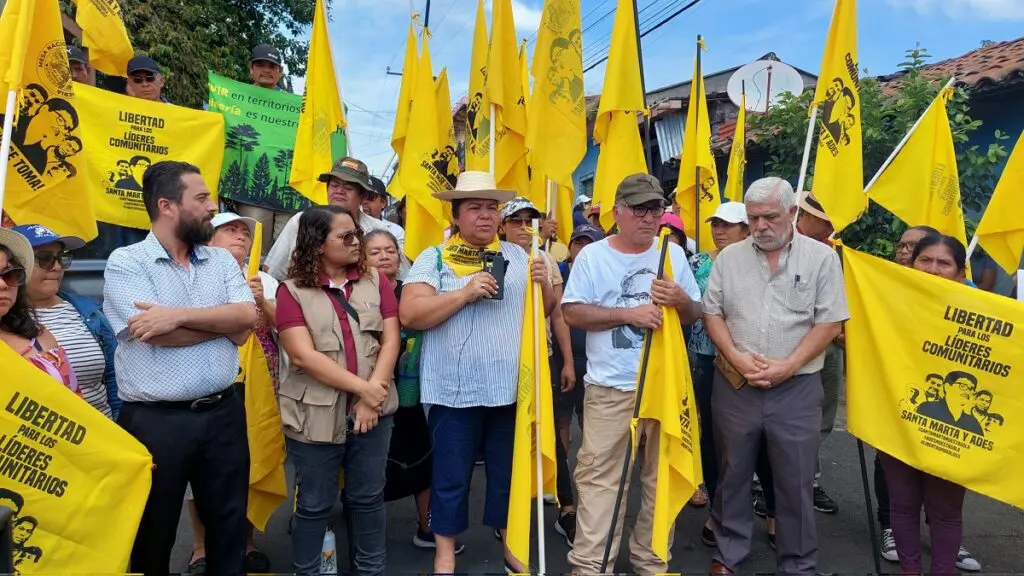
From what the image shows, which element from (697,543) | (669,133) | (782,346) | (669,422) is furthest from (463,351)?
(669,133)

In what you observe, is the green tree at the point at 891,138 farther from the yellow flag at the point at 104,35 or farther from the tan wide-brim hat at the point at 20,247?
the tan wide-brim hat at the point at 20,247

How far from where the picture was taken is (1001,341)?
3.32m

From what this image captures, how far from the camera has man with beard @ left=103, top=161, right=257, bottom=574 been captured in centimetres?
274

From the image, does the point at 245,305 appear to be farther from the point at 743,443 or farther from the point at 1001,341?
the point at 1001,341

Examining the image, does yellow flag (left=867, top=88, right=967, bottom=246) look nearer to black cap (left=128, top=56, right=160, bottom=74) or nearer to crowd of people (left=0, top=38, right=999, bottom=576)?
crowd of people (left=0, top=38, right=999, bottom=576)

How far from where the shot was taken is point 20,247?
99.9 inches

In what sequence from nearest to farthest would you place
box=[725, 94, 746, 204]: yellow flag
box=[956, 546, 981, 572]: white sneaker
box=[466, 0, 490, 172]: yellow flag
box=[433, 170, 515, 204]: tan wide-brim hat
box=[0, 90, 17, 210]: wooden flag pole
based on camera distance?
box=[0, 90, 17, 210]: wooden flag pole < box=[433, 170, 515, 204]: tan wide-brim hat < box=[956, 546, 981, 572]: white sneaker < box=[466, 0, 490, 172]: yellow flag < box=[725, 94, 746, 204]: yellow flag

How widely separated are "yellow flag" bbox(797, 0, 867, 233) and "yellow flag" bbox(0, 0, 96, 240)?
165 inches

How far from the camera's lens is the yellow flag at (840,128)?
4254 millimetres

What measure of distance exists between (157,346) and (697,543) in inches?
130

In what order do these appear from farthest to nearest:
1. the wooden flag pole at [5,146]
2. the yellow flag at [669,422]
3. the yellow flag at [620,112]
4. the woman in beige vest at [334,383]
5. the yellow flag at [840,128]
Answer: the yellow flag at [840,128] < the yellow flag at [620,112] < the yellow flag at [669,422] < the woman in beige vest at [334,383] < the wooden flag pole at [5,146]

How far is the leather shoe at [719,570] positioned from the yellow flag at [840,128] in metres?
2.15

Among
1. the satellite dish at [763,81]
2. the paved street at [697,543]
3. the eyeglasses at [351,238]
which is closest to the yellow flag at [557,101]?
the eyeglasses at [351,238]

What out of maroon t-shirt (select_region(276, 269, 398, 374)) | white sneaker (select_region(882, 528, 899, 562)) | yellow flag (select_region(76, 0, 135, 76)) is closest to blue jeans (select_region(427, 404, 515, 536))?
maroon t-shirt (select_region(276, 269, 398, 374))
